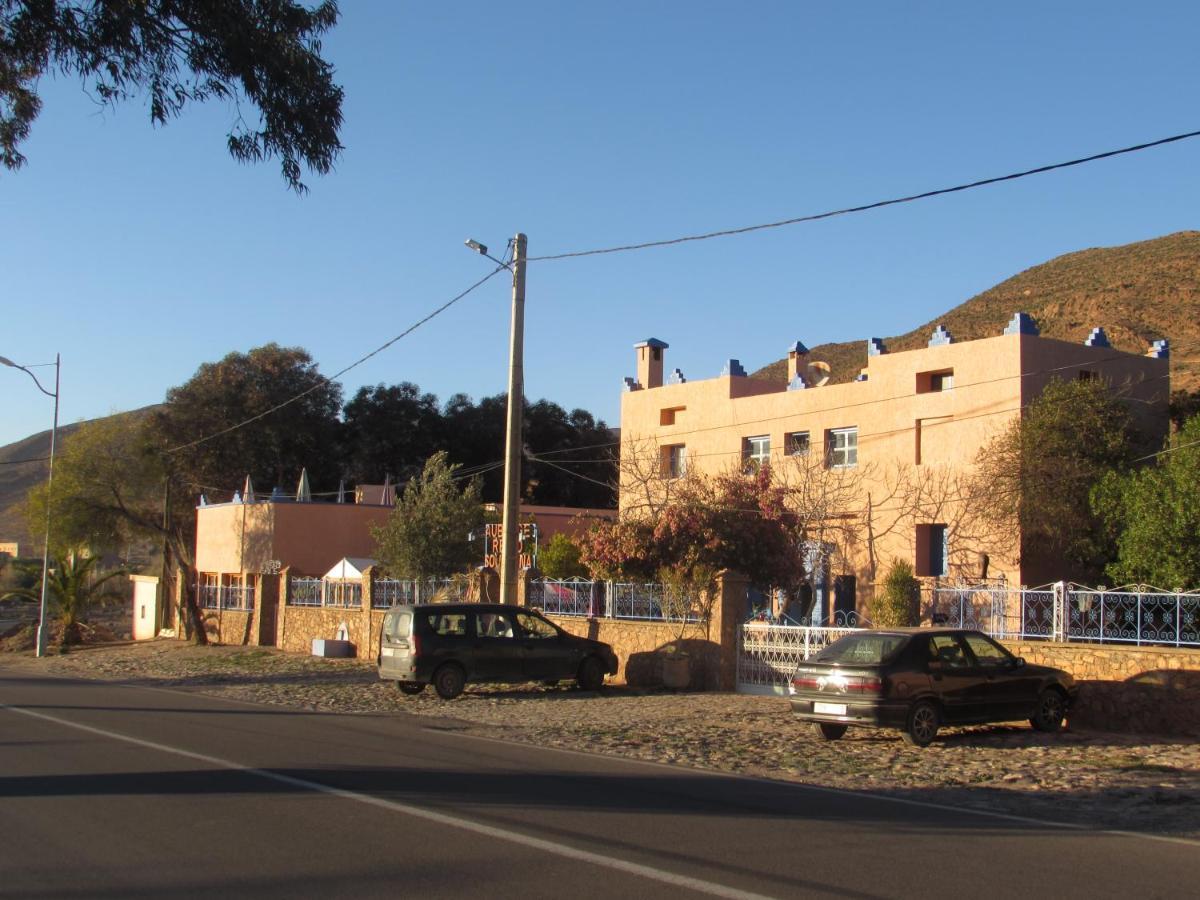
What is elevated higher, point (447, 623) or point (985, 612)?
point (985, 612)

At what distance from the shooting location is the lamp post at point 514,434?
21672 mm

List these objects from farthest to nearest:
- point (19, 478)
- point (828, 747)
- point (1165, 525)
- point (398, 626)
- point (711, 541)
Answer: point (19, 478) → point (711, 541) → point (1165, 525) → point (398, 626) → point (828, 747)

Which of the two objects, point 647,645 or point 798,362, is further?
point 798,362

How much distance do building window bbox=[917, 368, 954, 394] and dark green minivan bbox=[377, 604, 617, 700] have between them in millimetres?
14432

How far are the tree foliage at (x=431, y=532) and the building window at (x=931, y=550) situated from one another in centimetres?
1378

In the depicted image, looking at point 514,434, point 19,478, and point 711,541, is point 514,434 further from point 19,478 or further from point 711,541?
point 19,478

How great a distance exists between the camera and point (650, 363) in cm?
4141

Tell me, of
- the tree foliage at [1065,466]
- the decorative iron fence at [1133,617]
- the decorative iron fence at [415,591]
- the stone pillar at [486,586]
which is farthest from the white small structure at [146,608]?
the decorative iron fence at [1133,617]

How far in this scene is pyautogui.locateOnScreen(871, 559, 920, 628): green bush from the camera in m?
27.9

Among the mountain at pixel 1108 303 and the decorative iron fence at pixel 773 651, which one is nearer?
the decorative iron fence at pixel 773 651

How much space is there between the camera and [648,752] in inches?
565

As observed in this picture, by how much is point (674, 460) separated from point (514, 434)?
17.6 m

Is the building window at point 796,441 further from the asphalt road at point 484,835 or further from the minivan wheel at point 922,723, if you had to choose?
the asphalt road at point 484,835

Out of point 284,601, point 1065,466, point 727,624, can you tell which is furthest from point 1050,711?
point 284,601
